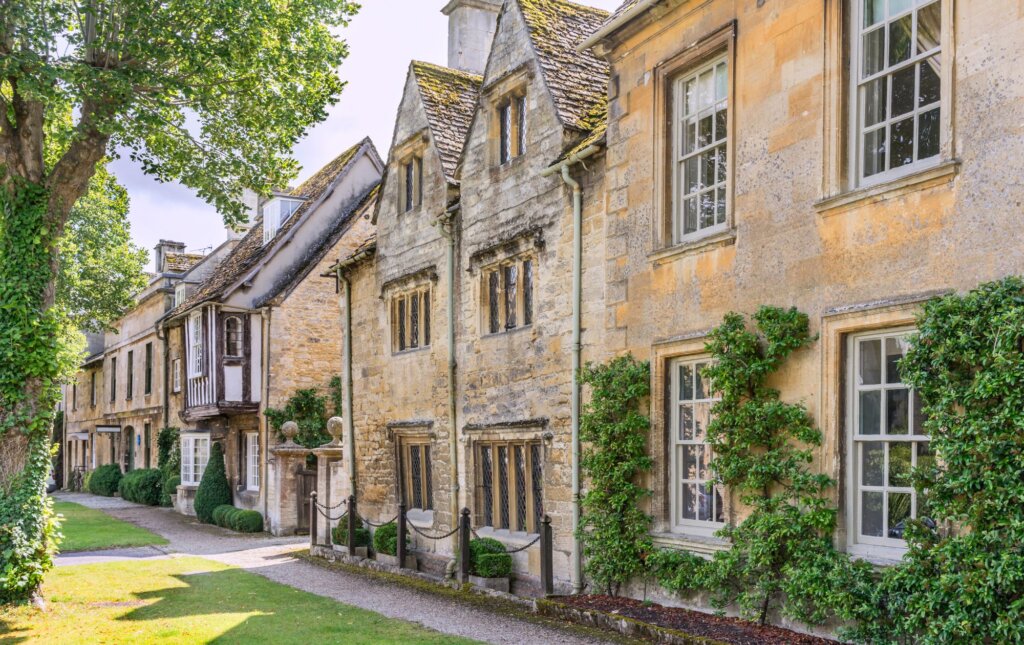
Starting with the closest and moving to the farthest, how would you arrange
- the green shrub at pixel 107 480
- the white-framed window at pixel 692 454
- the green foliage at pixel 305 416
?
the white-framed window at pixel 692 454, the green foliage at pixel 305 416, the green shrub at pixel 107 480

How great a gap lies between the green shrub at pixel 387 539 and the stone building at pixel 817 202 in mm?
6956

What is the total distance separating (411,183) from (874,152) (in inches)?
439

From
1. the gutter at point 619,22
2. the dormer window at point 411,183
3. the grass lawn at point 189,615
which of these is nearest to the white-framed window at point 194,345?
the dormer window at point 411,183

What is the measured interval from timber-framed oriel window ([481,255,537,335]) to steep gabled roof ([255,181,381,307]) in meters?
11.9

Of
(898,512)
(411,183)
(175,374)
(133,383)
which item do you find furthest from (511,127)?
→ (133,383)

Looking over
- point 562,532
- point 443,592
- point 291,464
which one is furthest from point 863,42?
point 291,464

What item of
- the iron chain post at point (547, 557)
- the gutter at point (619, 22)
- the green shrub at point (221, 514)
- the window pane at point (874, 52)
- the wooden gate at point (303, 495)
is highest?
the gutter at point (619, 22)

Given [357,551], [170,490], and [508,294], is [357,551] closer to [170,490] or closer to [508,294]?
[508,294]

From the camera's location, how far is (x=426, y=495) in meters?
17.9

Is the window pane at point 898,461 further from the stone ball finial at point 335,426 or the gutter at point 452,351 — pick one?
the stone ball finial at point 335,426

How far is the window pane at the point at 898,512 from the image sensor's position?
849 centimetres

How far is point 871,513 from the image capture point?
348 inches

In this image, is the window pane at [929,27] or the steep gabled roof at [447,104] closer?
the window pane at [929,27]

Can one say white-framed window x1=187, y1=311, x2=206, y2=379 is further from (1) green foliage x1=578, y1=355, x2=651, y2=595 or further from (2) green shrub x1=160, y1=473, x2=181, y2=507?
(1) green foliage x1=578, y1=355, x2=651, y2=595
